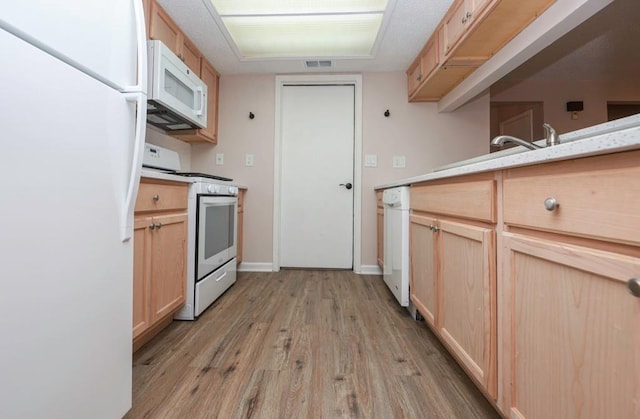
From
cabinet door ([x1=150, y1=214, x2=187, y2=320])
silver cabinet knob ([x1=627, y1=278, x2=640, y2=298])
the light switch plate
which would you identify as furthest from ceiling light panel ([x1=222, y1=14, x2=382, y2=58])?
silver cabinet knob ([x1=627, y1=278, x2=640, y2=298])

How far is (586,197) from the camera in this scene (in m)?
0.56

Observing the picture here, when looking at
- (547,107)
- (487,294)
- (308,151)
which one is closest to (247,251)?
(308,151)

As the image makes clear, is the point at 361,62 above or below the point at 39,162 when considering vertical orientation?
above

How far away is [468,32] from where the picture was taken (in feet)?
5.33

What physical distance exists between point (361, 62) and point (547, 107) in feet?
6.79

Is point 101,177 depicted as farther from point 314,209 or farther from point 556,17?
point 314,209

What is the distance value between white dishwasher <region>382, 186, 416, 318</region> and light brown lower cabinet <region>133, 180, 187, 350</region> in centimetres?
135

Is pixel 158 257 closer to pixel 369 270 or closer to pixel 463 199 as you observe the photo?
pixel 463 199

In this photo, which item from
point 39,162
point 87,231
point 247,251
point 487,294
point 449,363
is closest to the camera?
point 39,162

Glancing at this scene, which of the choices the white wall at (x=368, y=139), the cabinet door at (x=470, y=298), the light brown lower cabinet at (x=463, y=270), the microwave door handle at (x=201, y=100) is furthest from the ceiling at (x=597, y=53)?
the microwave door handle at (x=201, y=100)

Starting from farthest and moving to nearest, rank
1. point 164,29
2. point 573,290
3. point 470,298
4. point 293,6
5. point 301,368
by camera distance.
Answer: point 293,6, point 164,29, point 301,368, point 470,298, point 573,290

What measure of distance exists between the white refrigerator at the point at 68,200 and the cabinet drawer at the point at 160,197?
17.1 inches

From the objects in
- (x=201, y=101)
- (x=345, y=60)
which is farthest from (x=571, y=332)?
(x=345, y=60)

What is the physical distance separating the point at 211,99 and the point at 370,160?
171cm
